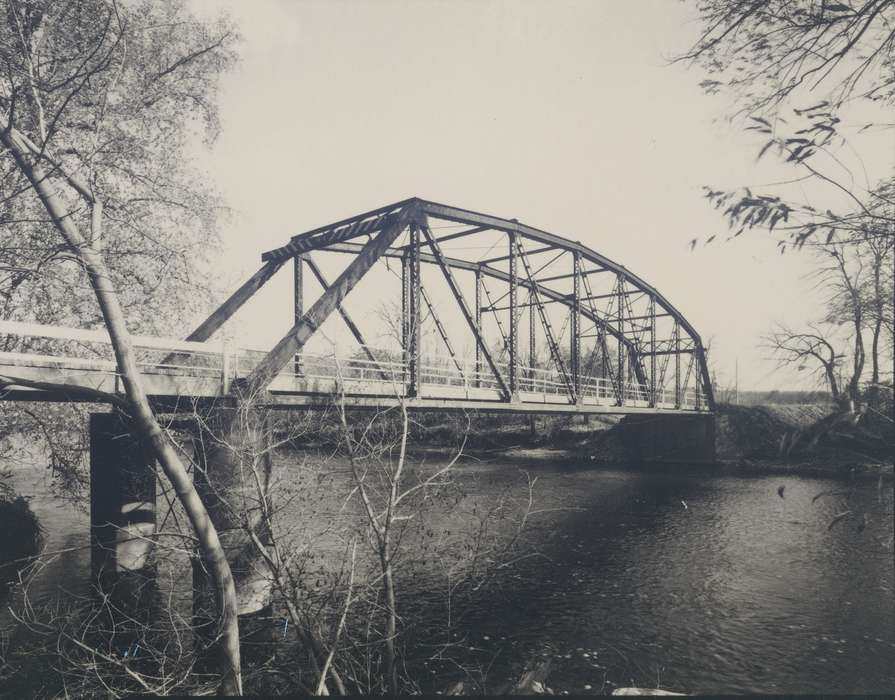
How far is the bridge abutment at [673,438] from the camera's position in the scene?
3553 cm

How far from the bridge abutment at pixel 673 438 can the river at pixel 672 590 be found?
15.7m

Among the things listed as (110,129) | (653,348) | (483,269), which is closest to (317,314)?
(110,129)

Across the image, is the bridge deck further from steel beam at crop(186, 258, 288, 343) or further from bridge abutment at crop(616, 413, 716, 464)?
bridge abutment at crop(616, 413, 716, 464)

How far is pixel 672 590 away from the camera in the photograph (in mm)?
11312

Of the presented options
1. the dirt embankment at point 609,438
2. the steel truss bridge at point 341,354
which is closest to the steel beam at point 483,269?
the steel truss bridge at point 341,354

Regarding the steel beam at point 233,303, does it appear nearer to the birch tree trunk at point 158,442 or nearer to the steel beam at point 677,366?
the birch tree trunk at point 158,442

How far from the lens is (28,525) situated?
13094mm

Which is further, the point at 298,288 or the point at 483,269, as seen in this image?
the point at 483,269

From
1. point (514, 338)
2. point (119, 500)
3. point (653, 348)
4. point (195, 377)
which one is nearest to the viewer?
point (195, 377)

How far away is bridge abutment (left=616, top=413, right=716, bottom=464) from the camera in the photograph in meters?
35.5

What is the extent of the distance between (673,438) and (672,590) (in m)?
27.0

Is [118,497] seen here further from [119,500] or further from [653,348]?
[653,348]

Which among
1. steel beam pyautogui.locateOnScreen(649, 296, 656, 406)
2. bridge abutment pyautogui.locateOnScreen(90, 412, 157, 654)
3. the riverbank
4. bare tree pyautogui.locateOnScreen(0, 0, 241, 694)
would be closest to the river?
bridge abutment pyautogui.locateOnScreen(90, 412, 157, 654)

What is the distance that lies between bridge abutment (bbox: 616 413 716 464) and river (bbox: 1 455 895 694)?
15.7 m
